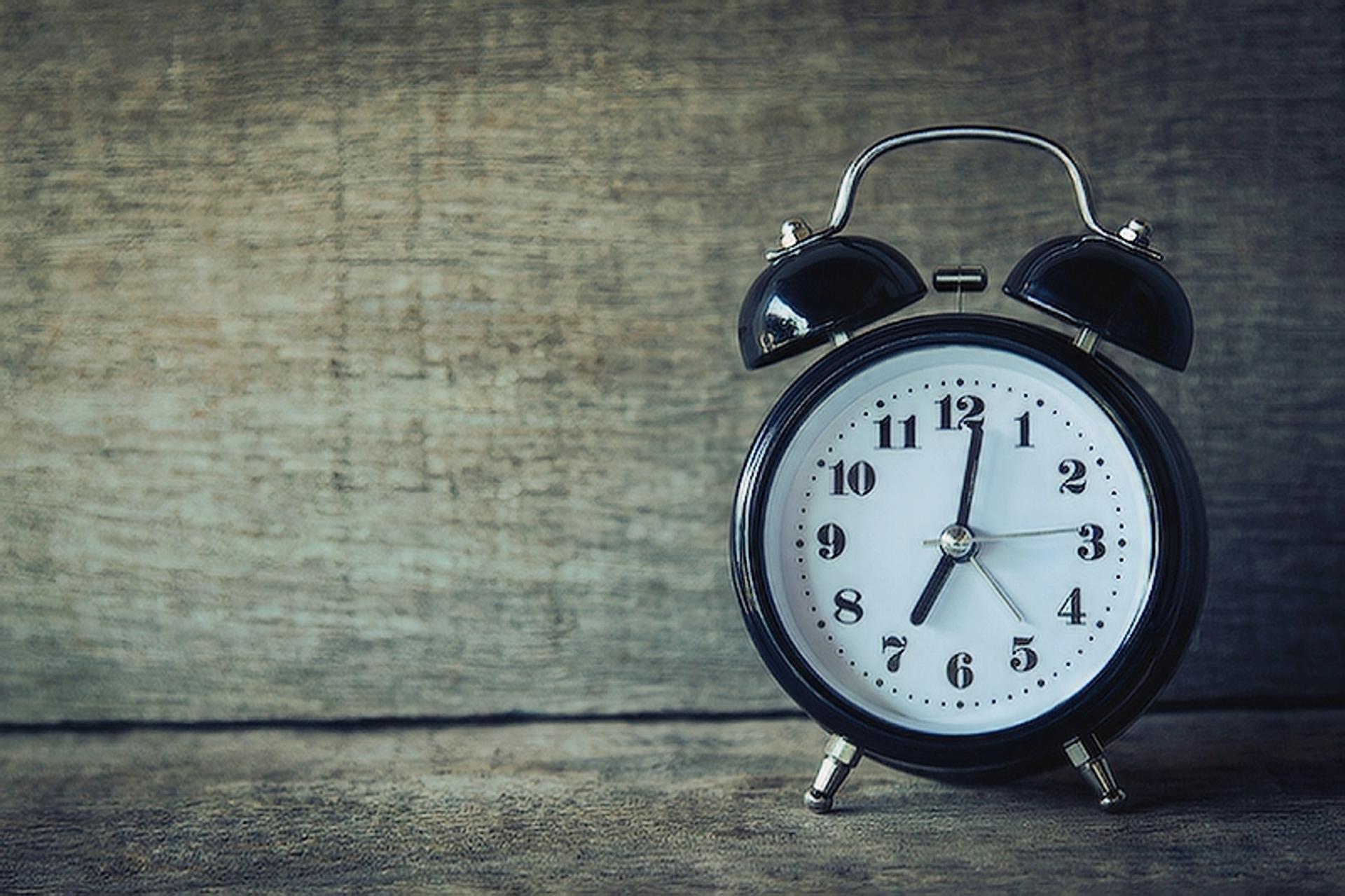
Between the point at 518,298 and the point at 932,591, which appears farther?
the point at 518,298

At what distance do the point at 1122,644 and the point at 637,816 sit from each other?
438 mm

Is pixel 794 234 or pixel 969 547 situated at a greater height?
pixel 794 234

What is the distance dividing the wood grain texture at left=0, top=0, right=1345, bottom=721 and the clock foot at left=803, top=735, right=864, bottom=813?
326mm

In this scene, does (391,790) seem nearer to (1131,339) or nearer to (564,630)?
(564,630)

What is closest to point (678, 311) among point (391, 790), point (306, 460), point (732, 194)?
point (732, 194)

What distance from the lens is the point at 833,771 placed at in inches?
41.7

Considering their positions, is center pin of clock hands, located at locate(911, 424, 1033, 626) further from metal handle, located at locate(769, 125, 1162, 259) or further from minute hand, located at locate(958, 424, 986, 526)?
metal handle, located at locate(769, 125, 1162, 259)

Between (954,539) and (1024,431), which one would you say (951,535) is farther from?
(1024,431)

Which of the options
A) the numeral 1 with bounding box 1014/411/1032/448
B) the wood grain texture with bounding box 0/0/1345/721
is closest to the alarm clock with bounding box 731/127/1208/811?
the numeral 1 with bounding box 1014/411/1032/448

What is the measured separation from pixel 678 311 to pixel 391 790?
1.91 feet

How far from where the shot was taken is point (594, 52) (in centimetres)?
134

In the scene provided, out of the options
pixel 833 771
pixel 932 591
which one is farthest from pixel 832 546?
pixel 833 771

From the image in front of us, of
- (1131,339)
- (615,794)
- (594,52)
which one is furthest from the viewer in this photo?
(594,52)

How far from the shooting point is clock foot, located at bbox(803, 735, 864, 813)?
1.05 meters
